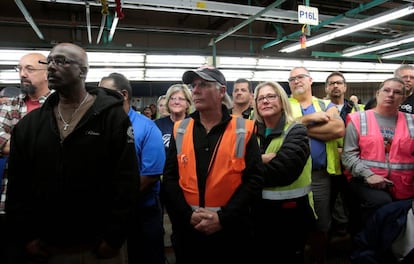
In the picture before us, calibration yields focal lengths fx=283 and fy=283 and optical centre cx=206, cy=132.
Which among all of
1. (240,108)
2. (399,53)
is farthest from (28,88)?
(399,53)

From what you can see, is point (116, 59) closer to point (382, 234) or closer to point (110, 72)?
point (110, 72)

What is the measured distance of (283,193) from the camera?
2061 millimetres

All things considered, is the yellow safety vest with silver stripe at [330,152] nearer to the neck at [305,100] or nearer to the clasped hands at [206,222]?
the neck at [305,100]

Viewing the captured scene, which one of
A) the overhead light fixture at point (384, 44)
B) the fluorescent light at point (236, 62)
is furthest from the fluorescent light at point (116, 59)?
the overhead light fixture at point (384, 44)

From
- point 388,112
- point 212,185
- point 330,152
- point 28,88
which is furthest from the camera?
point 330,152

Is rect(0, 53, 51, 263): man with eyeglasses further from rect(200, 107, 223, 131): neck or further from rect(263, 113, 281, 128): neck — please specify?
rect(263, 113, 281, 128): neck

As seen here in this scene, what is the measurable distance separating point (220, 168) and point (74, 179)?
801mm

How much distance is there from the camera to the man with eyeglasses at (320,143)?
8.14ft

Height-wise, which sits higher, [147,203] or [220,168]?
[220,168]

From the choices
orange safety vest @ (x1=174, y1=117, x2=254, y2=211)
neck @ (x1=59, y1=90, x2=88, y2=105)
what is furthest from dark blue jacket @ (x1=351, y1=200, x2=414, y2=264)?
neck @ (x1=59, y1=90, x2=88, y2=105)

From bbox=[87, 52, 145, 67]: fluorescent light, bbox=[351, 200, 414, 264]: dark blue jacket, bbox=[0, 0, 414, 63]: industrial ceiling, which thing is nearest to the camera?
bbox=[351, 200, 414, 264]: dark blue jacket

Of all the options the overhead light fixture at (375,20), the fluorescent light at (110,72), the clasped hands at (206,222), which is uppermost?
the overhead light fixture at (375,20)

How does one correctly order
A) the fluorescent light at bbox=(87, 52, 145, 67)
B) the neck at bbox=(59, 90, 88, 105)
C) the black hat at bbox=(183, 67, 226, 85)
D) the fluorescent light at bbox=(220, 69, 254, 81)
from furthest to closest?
the fluorescent light at bbox=(220, 69, 254, 81) < the fluorescent light at bbox=(87, 52, 145, 67) < the black hat at bbox=(183, 67, 226, 85) < the neck at bbox=(59, 90, 88, 105)

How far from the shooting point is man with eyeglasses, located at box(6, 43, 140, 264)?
56.1 inches
